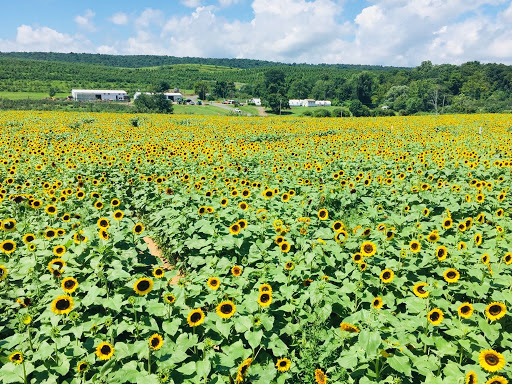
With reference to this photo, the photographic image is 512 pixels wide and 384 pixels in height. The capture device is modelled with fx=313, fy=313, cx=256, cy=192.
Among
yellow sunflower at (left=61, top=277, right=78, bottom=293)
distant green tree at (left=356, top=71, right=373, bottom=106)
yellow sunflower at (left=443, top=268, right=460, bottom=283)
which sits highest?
distant green tree at (left=356, top=71, right=373, bottom=106)

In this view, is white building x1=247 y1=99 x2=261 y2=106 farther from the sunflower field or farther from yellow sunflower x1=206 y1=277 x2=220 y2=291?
yellow sunflower x1=206 y1=277 x2=220 y2=291

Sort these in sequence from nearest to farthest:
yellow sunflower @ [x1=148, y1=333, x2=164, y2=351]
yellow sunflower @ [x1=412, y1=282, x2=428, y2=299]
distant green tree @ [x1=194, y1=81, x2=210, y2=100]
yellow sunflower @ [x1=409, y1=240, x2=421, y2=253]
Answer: yellow sunflower @ [x1=148, y1=333, x2=164, y2=351] < yellow sunflower @ [x1=412, y1=282, x2=428, y2=299] < yellow sunflower @ [x1=409, y1=240, x2=421, y2=253] < distant green tree @ [x1=194, y1=81, x2=210, y2=100]

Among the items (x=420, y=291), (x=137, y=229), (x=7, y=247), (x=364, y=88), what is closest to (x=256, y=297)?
(x=420, y=291)

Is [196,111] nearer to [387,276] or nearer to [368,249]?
[368,249]

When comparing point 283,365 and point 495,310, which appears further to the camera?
point 495,310

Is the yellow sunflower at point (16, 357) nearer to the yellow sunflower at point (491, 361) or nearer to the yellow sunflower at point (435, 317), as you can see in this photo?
the yellow sunflower at point (435, 317)

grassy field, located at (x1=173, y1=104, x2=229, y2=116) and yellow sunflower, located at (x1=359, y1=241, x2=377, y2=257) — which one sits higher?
grassy field, located at (x1=173, y1=104, x2=229, y2=116)

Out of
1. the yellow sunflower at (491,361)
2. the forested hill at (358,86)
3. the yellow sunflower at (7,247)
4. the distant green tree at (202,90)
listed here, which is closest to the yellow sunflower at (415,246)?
the yellow sunflower at (491,361)

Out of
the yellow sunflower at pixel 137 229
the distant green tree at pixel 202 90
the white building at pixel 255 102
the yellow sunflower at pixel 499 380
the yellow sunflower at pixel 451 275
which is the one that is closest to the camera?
the yellow sunflower at pixel 499 380

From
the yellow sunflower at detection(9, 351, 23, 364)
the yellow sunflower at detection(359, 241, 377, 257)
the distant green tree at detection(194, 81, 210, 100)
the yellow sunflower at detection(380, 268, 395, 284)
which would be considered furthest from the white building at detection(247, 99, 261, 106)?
the yellow sunflower at detection(9, 351, 23, 364)

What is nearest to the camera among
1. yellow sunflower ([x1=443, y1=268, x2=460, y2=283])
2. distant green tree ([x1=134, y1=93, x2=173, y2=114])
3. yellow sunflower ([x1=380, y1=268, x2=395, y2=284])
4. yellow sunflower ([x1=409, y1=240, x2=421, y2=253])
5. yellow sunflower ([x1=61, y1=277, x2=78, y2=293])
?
yellow sunflower ([x1=61, y1=277, x2=78, y2=293])

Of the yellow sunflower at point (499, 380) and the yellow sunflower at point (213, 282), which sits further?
the yellow sunflower at point (213, 282)

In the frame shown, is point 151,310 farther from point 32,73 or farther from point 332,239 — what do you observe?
point 32,73

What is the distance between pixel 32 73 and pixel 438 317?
516 ft
